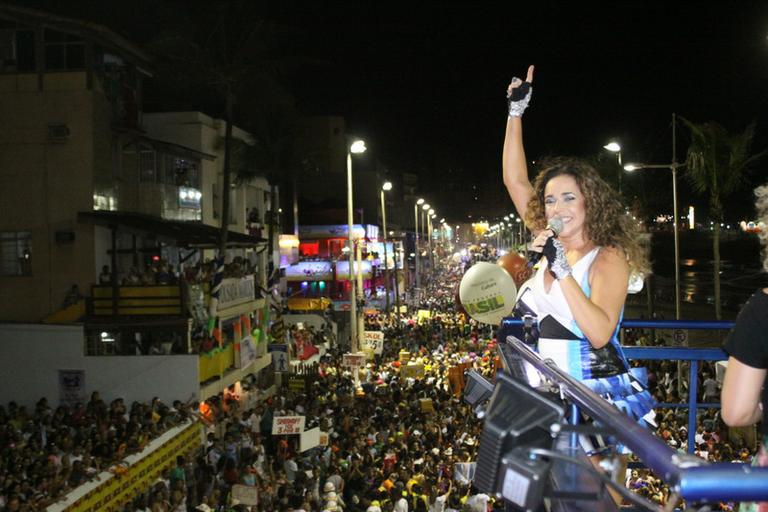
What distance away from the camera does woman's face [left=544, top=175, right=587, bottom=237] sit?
3.33 m

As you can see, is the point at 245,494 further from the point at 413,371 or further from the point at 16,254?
the point at 16,254

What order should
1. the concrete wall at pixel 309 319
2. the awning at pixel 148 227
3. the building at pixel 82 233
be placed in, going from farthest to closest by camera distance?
the concrete wall at pixel 309 319
the awning at pixel 148 227
the building at pixel 82 233

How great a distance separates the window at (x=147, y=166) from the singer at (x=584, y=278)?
21.6 metres

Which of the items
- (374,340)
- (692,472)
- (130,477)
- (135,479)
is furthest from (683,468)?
(374,340)

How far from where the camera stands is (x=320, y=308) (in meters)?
38.1

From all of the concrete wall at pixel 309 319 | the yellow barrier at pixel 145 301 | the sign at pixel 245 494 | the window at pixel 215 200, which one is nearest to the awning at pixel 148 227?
the yellow barrier at pixel 145 301

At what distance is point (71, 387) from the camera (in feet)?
60.2

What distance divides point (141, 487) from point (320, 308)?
→ 84.4ft

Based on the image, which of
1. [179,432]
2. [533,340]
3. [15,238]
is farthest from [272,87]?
[533,340]

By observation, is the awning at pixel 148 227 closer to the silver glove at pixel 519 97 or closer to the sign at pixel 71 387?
the sign at pixel 71 387

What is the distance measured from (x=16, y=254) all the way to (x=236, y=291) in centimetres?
603

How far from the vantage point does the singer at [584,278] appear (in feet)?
9.75

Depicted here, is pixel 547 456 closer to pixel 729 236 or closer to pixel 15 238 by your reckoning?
pixel 15 238

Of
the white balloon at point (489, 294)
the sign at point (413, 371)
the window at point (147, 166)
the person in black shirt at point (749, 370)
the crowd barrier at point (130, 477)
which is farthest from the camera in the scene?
A: the window at point (147, 166)
